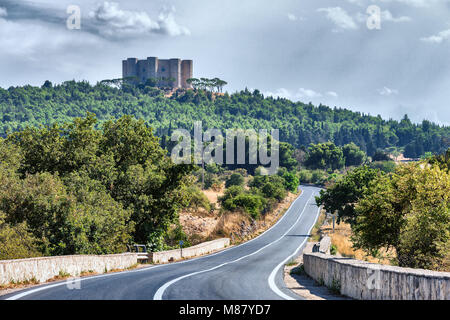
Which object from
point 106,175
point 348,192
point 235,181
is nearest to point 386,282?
point 106,175

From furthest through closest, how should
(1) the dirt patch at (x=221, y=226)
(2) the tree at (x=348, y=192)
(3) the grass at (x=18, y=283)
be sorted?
1. (2) the tree at (x=348, y=192)
2. (1) the dirt patch at (x=221, y=226)
3. (3) the grass at (x=18, y=283)

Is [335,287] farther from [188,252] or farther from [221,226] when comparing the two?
[221,226]

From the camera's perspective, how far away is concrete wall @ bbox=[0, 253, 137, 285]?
47.0 feet

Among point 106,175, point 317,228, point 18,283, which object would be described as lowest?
point 317,228

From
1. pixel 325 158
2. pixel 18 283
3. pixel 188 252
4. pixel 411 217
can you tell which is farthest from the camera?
pixel 325 158

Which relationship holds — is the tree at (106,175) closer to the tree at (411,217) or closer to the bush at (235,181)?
the tree at (411,217)

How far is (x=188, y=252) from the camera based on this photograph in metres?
39.1

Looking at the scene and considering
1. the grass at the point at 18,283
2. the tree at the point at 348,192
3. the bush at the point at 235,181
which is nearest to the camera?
the grass at the point at 18,283

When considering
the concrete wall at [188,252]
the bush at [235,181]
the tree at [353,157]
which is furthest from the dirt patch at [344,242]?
the tree at [353,157]

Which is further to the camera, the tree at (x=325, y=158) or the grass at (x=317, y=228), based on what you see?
the tree at (x=325, y=158)

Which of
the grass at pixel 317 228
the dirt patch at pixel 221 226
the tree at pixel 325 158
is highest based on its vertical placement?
the tree at pixel 325 158

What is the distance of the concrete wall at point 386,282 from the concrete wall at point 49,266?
895cm

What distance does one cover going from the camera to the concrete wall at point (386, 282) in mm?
9672

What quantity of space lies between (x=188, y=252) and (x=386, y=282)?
96.2 feet
